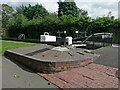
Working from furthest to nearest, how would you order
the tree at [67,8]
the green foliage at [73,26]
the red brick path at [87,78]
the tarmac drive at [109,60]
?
the tree at [67,8], the green foliage at [73,26], the tarmac drive at [109,60], the red brick path at [87,78]

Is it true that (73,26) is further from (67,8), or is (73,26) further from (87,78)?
(67,8)

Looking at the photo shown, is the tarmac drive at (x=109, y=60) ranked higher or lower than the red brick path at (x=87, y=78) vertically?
higher

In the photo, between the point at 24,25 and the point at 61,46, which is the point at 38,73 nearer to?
the point at 61,46

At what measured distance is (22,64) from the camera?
4363 millimetres

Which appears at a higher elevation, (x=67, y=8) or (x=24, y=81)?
(x=67, y=8)

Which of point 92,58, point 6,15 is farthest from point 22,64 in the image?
point 6,15

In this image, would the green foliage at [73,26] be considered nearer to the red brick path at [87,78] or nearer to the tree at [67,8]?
the red brick path at [87,78]

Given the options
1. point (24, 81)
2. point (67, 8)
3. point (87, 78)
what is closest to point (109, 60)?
point (87, 78)

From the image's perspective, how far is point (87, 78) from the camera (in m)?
2.87

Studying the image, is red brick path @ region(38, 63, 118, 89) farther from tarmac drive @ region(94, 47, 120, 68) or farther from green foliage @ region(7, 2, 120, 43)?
green foliage @ region(7, 2, 120, 43)

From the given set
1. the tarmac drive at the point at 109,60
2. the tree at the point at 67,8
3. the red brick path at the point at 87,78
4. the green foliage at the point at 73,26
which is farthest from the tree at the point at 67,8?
the red brick path at the point at 87,78

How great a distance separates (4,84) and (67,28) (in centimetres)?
1077

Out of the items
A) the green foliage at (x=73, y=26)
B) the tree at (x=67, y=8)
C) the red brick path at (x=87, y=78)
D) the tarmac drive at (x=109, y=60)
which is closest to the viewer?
the red brick path at (x=87, y=78)

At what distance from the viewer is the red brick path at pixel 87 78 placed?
2.55 metres
